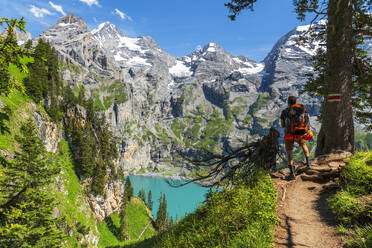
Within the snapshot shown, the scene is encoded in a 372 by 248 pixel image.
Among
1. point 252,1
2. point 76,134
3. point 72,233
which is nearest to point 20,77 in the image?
point 76,134

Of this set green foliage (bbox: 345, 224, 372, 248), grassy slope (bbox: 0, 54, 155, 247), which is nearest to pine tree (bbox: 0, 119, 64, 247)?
grassy slope (bbox: 0, 54, 155, 247)

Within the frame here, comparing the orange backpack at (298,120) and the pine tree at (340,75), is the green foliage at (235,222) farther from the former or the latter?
the pine tree at (340,75)

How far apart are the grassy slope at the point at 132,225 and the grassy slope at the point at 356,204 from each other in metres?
65.2

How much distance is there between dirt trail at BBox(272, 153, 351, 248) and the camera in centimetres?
406

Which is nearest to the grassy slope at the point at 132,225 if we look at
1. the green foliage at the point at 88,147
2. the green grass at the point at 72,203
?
the green grass at the point at 72,203

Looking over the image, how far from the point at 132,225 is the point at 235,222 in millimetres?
82336

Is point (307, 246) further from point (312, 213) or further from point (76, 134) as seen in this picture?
point (76, 134)

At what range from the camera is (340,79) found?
8.17m

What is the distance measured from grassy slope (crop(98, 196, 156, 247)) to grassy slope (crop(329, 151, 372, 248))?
6525 centimetres

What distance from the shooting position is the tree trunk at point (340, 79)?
8.07m

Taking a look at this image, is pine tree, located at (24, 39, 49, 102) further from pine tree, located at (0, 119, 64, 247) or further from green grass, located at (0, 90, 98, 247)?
pine tree, located at (0, 119, 64, 247)

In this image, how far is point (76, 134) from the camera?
68625mm

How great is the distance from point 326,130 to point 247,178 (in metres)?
4.66

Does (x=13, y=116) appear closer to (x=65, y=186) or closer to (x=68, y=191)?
(x=65, y=186)
